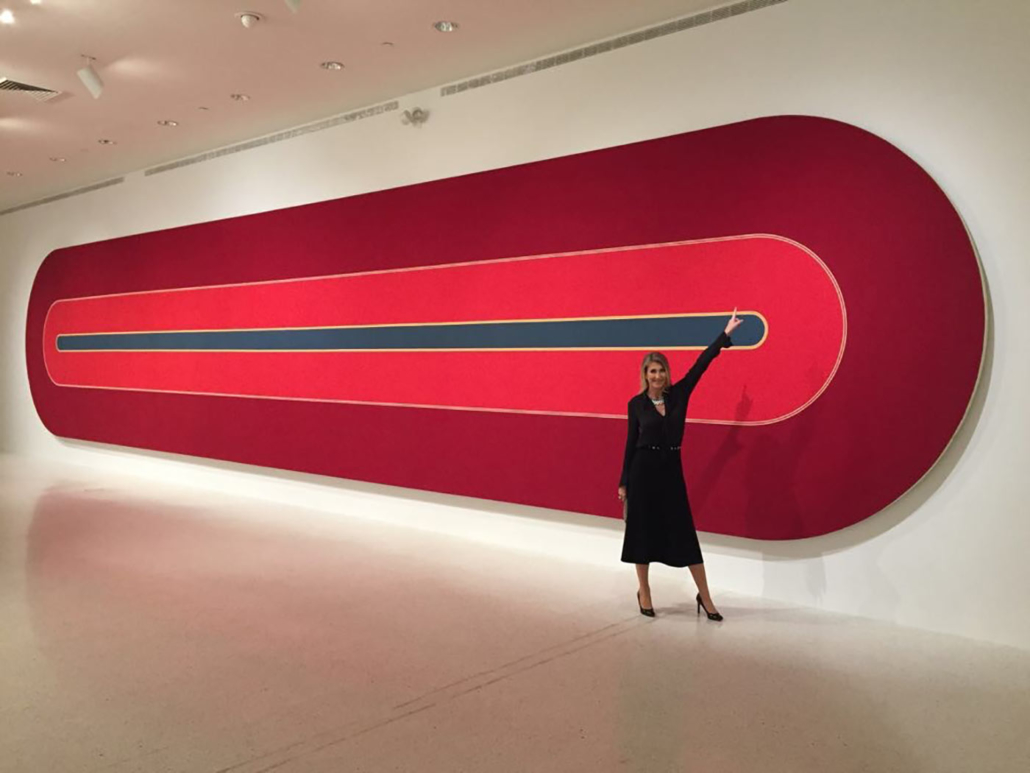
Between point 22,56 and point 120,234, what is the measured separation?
12.8 feet

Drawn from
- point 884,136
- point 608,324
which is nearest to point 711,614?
point 608,324

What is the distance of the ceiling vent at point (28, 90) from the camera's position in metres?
6.27

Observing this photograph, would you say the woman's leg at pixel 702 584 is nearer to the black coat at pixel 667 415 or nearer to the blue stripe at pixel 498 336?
the black coat at pixel 667 415

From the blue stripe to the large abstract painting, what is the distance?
0.06 ft

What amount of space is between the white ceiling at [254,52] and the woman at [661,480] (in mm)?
2275

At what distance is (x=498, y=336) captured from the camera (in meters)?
5.69

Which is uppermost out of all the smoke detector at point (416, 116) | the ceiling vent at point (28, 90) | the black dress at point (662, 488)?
the ceiling vent at point (28, 90)

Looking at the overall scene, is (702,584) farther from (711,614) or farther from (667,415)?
(667,415)

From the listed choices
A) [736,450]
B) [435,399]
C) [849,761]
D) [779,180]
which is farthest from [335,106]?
[849,761]

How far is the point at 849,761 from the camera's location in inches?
105

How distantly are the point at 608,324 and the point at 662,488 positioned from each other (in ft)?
4.50

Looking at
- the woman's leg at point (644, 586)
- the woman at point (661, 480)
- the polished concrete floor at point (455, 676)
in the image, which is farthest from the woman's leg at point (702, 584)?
the woman's leg at point (644, 586)

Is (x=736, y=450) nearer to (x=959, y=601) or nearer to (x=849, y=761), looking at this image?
(x=959, y=601)

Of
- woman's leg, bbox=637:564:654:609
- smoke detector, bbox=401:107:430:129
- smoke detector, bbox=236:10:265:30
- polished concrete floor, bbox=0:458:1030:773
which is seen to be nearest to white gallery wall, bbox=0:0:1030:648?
smoke detector, bbox=401:107:430:129
